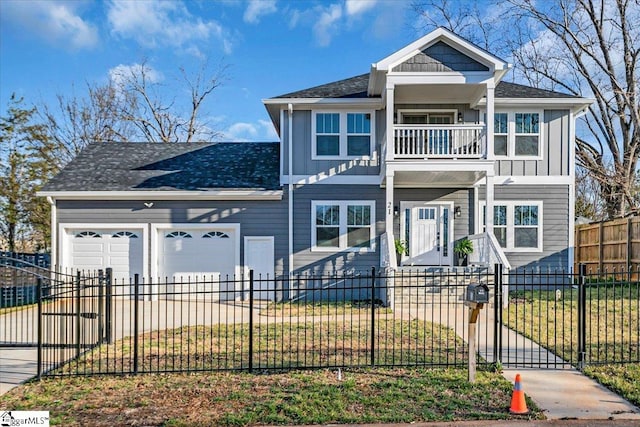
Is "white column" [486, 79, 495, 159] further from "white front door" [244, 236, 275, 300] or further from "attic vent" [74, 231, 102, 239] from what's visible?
"attic vent" [74, 231, 102, 239]

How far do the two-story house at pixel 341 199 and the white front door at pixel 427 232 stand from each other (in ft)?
0.10

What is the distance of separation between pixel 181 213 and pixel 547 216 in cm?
1149

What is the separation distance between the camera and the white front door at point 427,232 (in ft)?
52.0

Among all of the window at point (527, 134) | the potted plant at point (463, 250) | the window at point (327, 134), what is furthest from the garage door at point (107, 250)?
the window at point (527, 134)

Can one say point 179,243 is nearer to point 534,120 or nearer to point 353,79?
point 353,79

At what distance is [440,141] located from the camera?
50.3 feet

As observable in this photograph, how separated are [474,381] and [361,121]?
10.7 metres

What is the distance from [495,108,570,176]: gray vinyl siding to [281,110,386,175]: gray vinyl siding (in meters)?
3.96

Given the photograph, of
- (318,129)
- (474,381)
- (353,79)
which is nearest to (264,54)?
(353,79)

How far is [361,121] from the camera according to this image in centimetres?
1574

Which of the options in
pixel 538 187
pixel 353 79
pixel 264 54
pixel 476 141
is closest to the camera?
pixel 476 141

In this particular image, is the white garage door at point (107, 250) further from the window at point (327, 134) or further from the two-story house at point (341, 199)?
the window at point (327, 134)

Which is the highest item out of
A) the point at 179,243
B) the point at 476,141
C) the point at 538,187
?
the point at 476,141

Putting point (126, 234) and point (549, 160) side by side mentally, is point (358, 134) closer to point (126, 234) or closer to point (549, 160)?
point (549, 160)
